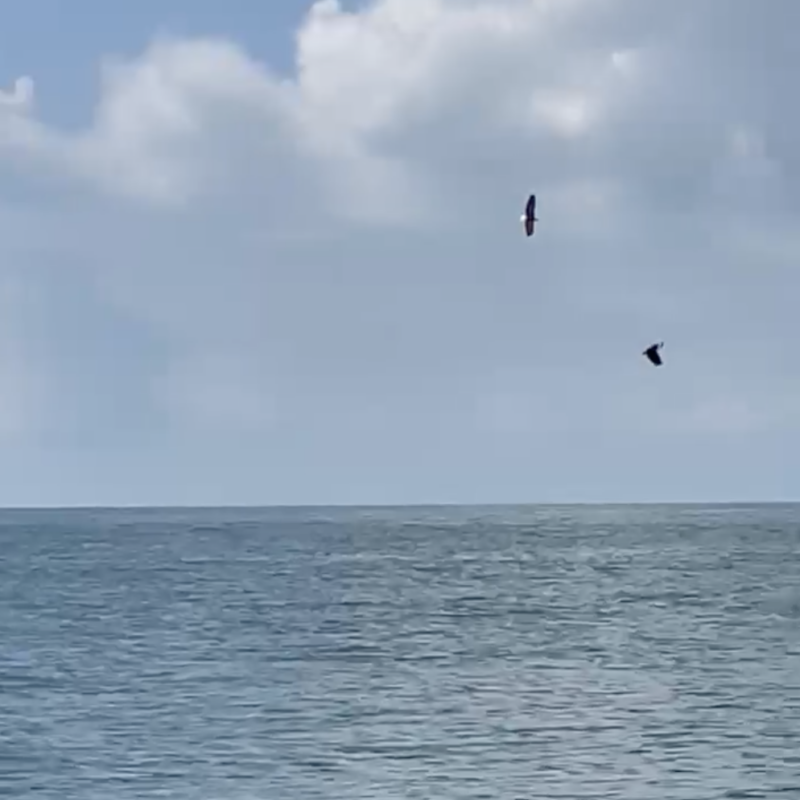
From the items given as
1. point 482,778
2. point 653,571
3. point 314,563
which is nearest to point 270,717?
point 482,778

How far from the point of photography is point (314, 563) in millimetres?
130000

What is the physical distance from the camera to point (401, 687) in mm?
53250

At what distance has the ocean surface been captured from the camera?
39.8 metres

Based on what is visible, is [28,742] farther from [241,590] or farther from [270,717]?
[241,590]

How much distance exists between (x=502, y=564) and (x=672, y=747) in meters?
82.2

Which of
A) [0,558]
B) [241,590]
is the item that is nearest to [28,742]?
[241,590]

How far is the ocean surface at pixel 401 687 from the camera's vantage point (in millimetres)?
39844

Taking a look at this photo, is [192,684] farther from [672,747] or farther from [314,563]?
[314,563]

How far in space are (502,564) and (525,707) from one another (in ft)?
251

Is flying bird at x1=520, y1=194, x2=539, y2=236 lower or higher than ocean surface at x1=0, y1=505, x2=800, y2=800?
higher

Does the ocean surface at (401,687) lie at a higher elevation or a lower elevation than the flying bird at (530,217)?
lower

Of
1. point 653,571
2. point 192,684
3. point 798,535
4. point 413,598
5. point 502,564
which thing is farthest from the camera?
point 798,535

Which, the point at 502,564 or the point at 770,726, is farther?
the point at 502,564

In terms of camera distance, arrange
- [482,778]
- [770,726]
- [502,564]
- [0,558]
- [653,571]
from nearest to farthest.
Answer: [482,778] → [770,726] → [653,571] → [502,564] → [0,558]
